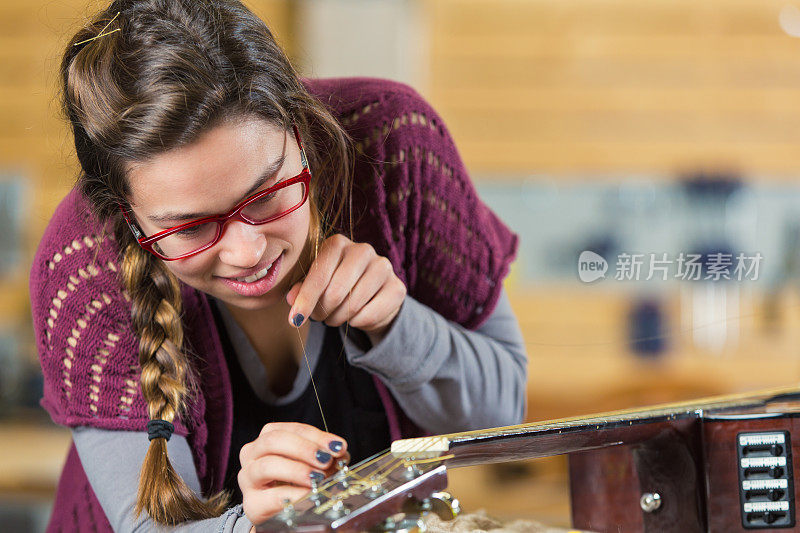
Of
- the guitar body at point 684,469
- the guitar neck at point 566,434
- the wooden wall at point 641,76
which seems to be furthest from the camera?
the wooden wall at point 641,76

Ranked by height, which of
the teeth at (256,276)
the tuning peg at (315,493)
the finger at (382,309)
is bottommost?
the tuning peg at (315,493)

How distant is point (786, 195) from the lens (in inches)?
65.4

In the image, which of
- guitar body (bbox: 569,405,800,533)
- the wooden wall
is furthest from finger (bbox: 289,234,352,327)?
the wooden wall

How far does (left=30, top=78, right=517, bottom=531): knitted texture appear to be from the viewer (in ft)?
1.96

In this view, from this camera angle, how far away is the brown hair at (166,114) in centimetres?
49

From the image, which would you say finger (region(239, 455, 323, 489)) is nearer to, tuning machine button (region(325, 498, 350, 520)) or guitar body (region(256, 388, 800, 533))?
tuning machine button (region(325, 498, 350, 520))

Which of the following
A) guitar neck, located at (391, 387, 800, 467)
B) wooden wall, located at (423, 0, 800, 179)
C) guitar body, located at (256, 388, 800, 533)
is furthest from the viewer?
wooden wall, located at (423, 0, 800, 179)

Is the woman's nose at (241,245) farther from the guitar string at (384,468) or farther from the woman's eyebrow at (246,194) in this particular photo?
the guitar string at (384,468)

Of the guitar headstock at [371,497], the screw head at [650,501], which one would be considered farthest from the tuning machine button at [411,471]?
the screw head at [650,501]

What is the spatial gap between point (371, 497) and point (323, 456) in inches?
1.9

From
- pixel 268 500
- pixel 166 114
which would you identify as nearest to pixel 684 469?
pixel 268 500

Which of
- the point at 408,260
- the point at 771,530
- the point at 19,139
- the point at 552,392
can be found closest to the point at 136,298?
the point at 408,260

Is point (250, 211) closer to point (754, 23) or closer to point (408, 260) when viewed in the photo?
point (408, 260)

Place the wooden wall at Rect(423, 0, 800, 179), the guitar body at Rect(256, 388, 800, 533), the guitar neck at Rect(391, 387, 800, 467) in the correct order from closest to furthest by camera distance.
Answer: the guitar neck at Rect(391, 387, 800, 467) → the guitar body at Rect(256, 388, 800, 533) → the wooden wall at Rect(423, 0, 800, 179)
